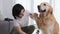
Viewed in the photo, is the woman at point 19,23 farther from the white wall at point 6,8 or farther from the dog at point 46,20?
the white wall at point 6,8

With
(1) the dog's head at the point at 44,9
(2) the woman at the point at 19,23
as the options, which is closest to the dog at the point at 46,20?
(1) the dog's head at the point at 44,9

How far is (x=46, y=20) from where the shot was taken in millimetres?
1504

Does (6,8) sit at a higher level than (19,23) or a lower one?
higher

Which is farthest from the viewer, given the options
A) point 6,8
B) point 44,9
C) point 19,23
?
point 6,8

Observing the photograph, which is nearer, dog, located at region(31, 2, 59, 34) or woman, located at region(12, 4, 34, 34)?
woman, located at region(12, 4, 34, 34)

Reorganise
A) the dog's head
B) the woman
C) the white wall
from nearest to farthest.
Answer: the woman, the dog's head, the white wall

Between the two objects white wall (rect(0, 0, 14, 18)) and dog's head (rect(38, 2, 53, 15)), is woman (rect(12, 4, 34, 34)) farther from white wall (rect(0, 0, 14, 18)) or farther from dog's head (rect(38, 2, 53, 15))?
white wall (rect(0, 0, 14, 18))

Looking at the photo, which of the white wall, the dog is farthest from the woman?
the white wall

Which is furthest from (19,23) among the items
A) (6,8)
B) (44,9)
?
(6,8)

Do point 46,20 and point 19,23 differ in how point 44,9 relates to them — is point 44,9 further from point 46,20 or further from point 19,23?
point 19,23

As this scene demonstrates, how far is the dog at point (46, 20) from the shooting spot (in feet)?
4.70

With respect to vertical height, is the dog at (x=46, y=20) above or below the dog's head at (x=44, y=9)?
below

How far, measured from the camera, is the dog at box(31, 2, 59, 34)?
4.70 ft

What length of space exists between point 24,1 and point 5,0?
24cm
